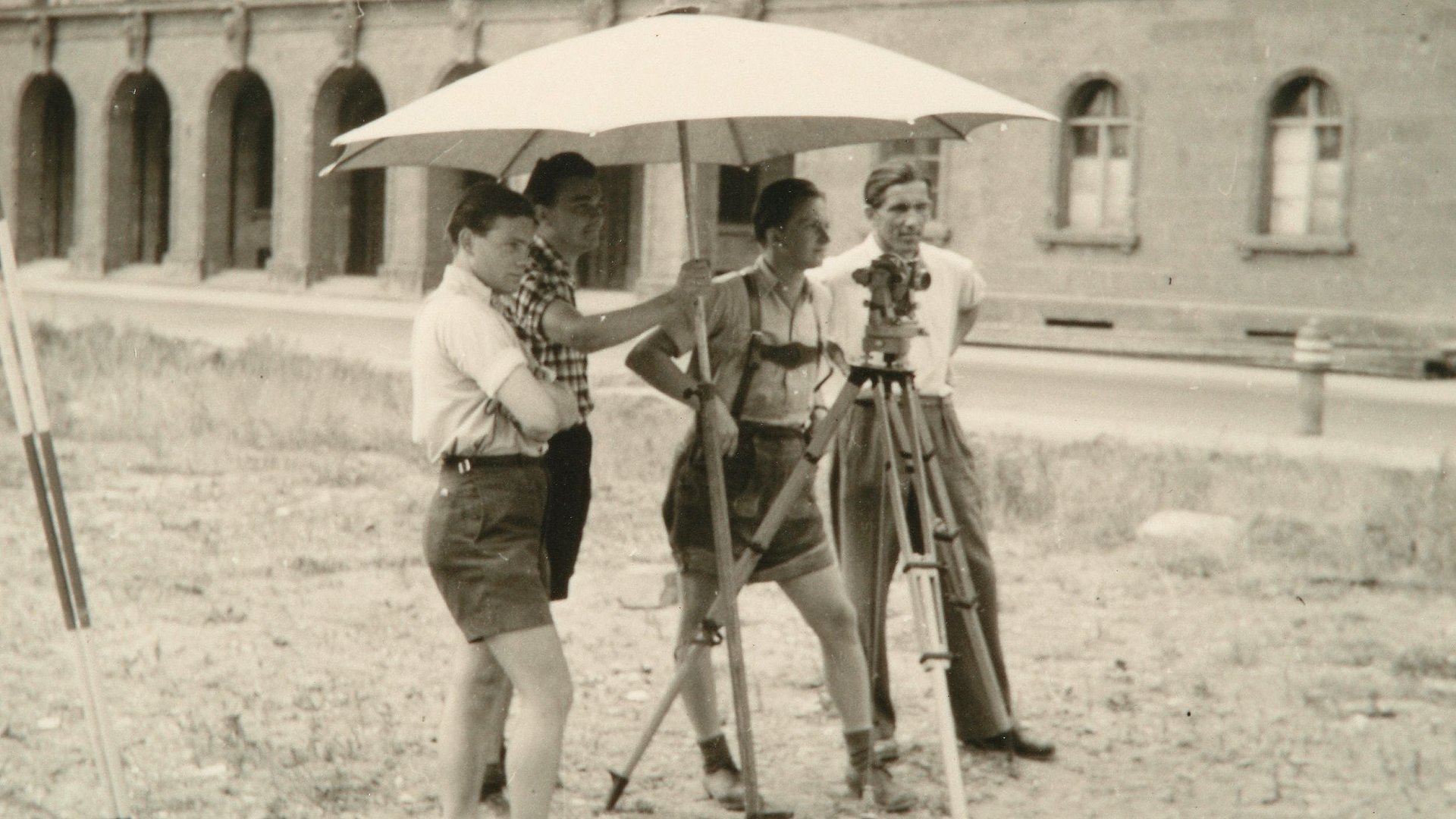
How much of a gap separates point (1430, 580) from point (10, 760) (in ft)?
20.3

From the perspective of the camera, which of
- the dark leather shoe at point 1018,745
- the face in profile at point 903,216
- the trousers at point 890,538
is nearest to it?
the face in profile at point 903,216

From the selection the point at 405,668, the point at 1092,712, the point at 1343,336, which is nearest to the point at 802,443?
the point at 1092,712

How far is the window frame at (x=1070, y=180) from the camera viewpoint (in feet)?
72.4

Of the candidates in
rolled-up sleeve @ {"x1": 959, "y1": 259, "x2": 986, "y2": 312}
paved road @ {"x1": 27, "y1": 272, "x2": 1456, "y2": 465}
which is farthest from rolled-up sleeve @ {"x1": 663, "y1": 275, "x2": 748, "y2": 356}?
paved road @ {"x1": 27, "y1": 272, "x2": 1456, "y2": 465}

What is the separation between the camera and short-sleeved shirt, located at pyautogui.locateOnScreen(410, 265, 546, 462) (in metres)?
3.82

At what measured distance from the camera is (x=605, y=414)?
44.0 feet

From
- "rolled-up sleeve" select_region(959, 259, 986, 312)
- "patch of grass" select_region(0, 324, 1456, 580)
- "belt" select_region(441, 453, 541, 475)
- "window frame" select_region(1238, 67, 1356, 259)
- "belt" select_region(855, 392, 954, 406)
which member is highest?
"window frame" select_region(1238, 67, 1356, 259)

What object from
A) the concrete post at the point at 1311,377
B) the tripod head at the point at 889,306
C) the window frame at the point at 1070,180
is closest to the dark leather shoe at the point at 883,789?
the tripod head at the point at 889,306

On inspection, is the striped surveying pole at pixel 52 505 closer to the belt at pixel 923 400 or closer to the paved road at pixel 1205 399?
the belt at pixel 923 400

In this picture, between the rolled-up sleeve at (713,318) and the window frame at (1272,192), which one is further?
the window frame at (1272,192)

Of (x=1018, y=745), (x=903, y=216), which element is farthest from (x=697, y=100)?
(x=1018, y=745)

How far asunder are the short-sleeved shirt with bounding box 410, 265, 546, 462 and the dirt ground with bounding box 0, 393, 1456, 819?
143 cm

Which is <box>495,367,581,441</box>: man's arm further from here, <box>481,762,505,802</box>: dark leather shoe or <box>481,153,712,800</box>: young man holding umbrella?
<box>481,762,505,802</box>: dark leather shoe

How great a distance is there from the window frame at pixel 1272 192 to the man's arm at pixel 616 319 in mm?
18069
